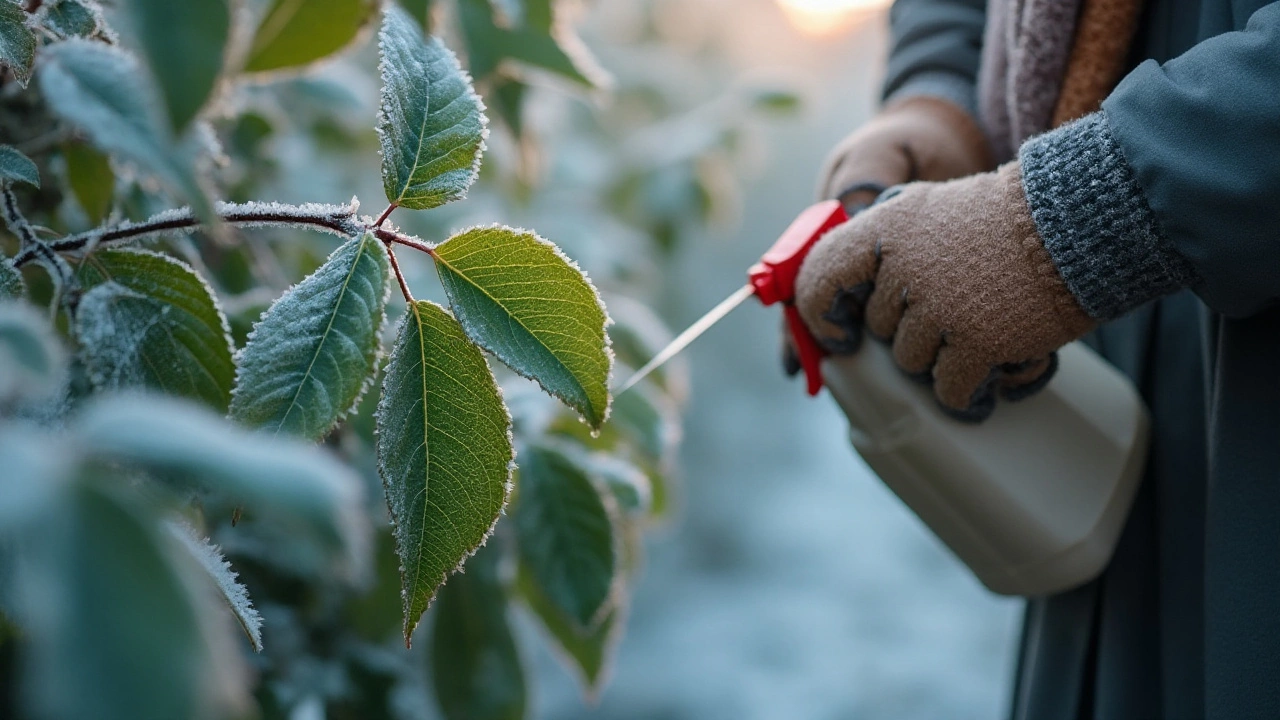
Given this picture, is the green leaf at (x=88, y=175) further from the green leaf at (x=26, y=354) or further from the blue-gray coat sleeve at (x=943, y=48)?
the blue-gray coat sleeve at (x=943, y=48)

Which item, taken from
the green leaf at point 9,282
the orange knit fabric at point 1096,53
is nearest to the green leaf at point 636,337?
the orange knit fabric at point 1096,53

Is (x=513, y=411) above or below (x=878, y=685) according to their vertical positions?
above

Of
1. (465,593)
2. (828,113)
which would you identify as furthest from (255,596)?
(828,113)

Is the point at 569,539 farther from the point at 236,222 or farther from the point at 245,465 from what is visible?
the point at 245,465

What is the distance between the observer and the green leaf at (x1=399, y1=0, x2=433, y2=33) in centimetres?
47

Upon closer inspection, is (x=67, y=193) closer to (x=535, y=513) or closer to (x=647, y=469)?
(x=535, y=513)

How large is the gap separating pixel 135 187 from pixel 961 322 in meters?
0.49

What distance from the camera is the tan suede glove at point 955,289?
54cm

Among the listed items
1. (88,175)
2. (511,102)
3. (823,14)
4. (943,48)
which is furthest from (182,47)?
(823,14)

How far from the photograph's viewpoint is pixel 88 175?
54cm

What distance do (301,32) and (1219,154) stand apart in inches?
20.7

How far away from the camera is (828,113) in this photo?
111 inches

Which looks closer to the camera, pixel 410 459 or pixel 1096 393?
pixel 410 459

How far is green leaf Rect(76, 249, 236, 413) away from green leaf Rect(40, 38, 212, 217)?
0.10 meters
